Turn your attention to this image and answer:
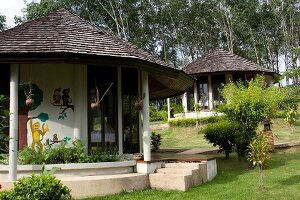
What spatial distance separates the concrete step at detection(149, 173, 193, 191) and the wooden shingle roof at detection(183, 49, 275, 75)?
17988mm

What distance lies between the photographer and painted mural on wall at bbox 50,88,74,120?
433 inches

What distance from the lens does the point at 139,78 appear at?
12.1 meters

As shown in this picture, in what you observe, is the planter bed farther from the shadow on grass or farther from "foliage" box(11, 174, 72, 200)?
the shadow on grass

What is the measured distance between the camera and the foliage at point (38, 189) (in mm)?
7277

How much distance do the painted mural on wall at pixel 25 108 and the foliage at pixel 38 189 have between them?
351 cm

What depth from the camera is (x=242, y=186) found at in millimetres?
10016

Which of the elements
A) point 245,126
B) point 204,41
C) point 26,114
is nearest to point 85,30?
point 26,114

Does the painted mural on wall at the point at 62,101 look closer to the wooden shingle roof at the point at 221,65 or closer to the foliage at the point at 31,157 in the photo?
the foliage at the point at 31,157

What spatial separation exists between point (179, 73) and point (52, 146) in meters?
4.49

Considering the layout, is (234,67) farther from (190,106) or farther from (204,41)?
(204,41)

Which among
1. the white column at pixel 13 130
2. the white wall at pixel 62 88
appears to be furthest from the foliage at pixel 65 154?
the white column at pixel 13 130

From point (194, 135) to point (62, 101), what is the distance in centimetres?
1473

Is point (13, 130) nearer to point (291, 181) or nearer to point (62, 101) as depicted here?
point (62, 101)

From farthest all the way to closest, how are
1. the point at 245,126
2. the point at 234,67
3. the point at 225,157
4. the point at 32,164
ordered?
the point at 234,67 < the point at 225,157 < the point at 245,126 < the point at 32,164
